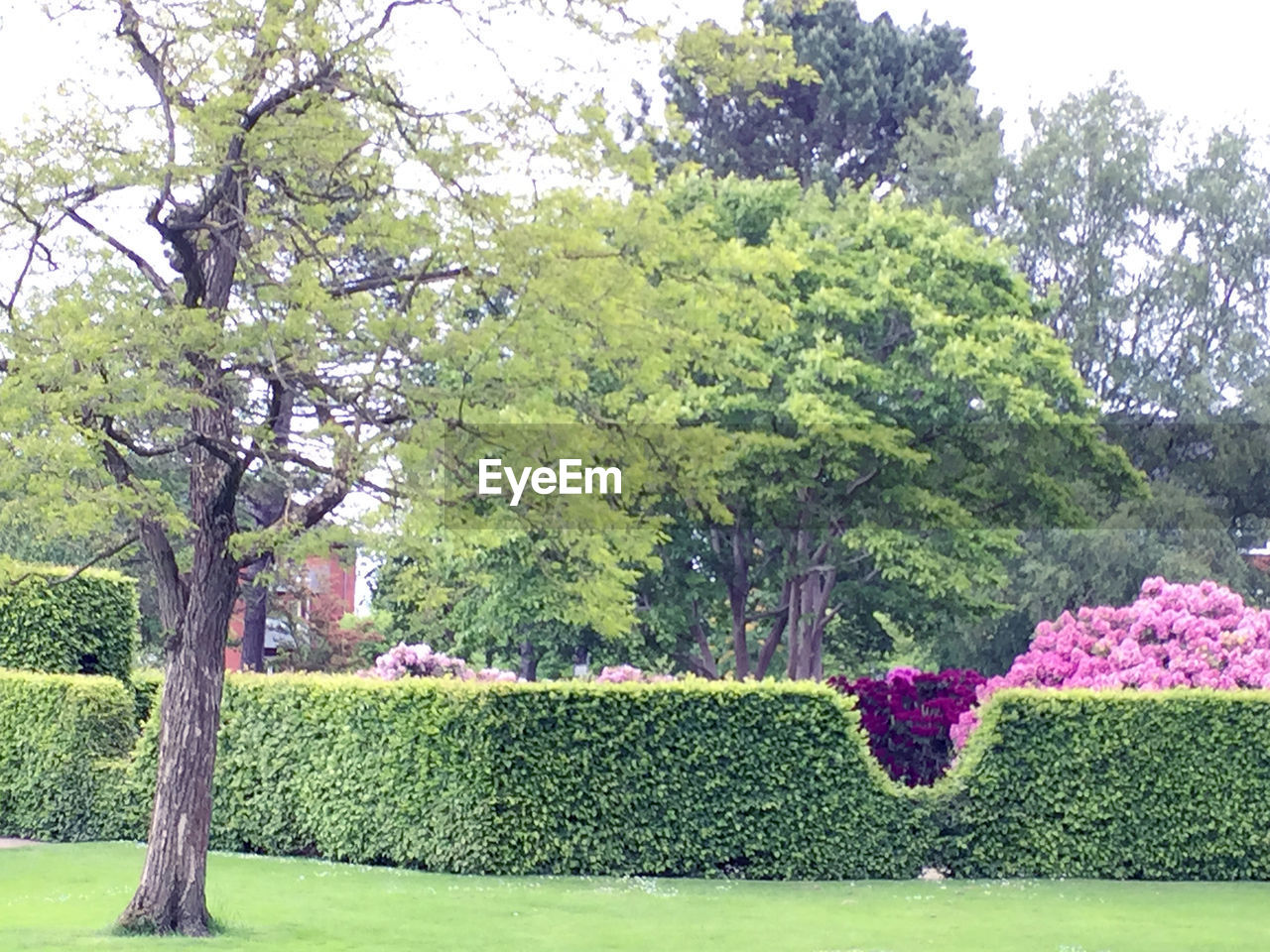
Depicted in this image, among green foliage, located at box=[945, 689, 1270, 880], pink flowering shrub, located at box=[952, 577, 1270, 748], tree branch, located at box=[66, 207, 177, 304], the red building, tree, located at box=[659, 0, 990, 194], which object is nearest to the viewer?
tree branch, located at box=[66, 207, 177, 304]

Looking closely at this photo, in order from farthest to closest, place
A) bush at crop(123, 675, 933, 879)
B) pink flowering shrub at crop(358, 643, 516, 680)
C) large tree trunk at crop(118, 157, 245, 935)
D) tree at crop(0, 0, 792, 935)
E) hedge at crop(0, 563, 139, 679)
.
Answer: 1. pink flowering shrub at crop(358, 643, 516, 680)
2. hedge at crop(0, 563, 139, 679)
3. bush at crop(123, 675, 933, 879)
4. large tree trunk at crop(118, 157, 245, 935)
5. tree at crop(0, 0, 792, 935)

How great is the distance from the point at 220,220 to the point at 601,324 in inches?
116

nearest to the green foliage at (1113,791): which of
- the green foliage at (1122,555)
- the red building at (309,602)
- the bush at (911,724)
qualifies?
the bush at (911,724)

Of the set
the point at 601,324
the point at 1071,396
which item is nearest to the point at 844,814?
the point at 601,324

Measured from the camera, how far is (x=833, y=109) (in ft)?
129

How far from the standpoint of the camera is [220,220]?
436 inches

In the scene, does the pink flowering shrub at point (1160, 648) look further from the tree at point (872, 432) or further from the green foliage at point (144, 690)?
the green foliage at point (144, 690)

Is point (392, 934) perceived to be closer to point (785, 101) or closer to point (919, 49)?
point (785, 101)

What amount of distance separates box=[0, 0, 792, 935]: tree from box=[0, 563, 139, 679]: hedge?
856cm

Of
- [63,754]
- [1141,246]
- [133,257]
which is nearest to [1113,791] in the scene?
[133,257]

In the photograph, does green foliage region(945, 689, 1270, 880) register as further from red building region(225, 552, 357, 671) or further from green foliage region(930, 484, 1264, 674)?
red building region(225, 552, 357, 671)

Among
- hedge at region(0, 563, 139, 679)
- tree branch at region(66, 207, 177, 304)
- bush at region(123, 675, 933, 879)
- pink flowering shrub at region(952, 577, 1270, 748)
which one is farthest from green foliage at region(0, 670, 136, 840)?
pink flowering shrub at region(952, 577, 1270, 748)

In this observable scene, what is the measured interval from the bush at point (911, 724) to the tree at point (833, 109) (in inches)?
814

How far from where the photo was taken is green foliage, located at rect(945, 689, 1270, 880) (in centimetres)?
1614
